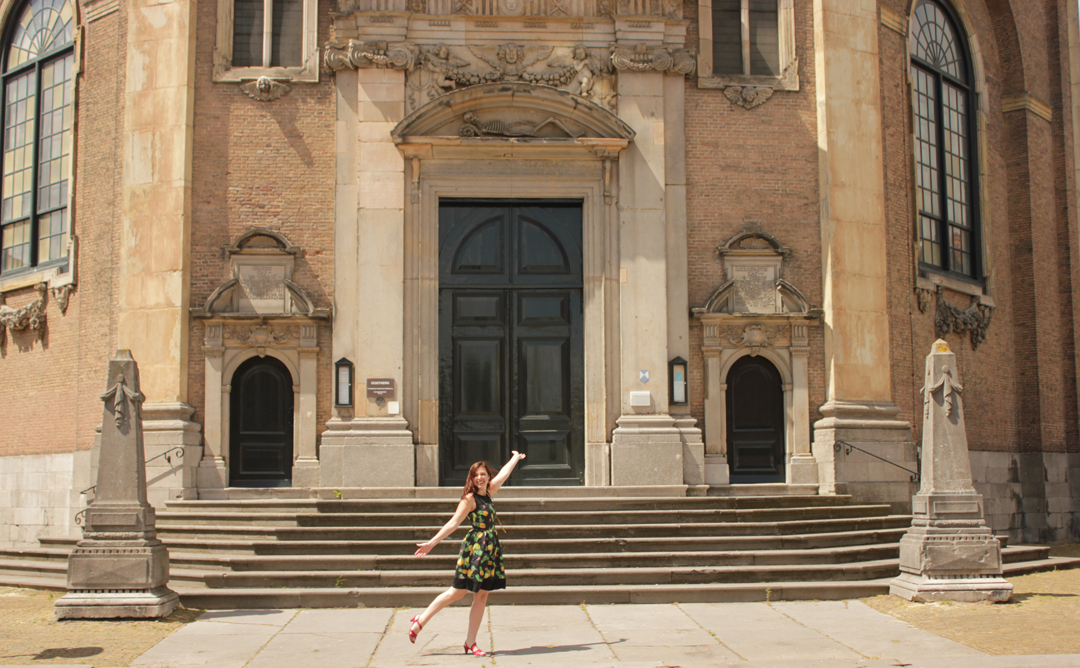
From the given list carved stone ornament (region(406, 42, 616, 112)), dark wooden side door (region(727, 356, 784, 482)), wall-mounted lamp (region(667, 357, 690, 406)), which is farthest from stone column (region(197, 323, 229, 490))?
dark wooden side door (region(727, 356, 784, 482))

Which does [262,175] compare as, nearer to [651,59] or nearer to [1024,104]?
[651,59]

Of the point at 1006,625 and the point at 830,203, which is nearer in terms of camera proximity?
the point at 1006,625

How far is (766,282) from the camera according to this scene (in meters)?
16.5

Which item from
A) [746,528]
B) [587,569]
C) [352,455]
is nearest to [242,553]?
[352,455]

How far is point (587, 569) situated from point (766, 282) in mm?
6541

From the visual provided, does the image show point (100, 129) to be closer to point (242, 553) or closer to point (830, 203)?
point (242, 553)

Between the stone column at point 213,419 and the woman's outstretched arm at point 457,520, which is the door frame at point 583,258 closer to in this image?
the stone column at point 213,419

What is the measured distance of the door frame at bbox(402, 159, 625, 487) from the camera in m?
15.8

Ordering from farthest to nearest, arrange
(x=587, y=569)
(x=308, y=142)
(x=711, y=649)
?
(x=308, y=142) → (x=587, y=569) → (x=711, y=649)

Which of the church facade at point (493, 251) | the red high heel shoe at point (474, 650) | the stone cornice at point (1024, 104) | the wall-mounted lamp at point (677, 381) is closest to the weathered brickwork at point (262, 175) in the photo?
the church facade at point (493, 251)

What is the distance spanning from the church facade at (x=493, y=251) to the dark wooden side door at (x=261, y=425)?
0.04 meters

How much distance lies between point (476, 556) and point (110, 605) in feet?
13.7

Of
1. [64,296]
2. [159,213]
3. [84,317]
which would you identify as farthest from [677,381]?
[64,296]

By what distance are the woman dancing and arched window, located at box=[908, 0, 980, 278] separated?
12.7 meters
